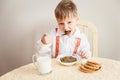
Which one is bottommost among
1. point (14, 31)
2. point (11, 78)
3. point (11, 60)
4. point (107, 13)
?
point (11, 60)

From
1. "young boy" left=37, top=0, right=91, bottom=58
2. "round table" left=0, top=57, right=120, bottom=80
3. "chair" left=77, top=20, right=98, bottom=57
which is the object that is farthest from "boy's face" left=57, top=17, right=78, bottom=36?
"round table" left=0, top=57, right=120, bottom=80

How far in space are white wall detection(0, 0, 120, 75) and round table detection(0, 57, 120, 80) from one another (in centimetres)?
59

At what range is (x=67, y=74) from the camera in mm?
1008

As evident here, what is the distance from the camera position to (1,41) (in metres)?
1.90

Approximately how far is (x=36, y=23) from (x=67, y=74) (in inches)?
32.3

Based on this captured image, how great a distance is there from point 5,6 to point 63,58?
876 millimetres

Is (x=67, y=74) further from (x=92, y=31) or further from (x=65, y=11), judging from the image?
(x=92, y=31)

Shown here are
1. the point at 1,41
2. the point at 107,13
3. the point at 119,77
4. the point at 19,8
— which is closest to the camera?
the point at 119,77

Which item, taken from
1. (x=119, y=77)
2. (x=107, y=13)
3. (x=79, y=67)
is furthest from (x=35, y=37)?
(x=119, y=77)

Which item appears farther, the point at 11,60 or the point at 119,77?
the point at 11,60

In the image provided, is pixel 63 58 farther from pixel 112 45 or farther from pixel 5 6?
pixel 5 6

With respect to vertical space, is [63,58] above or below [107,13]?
below

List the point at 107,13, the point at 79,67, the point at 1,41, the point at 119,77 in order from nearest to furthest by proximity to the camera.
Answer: the point at 119,77, the point at 79,67, the point at 107,13, the point at 1,41

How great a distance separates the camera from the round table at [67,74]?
98 cm
